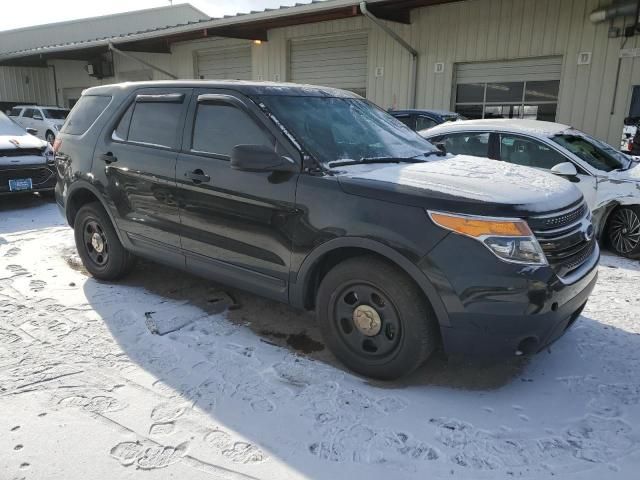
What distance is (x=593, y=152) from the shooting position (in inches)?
250

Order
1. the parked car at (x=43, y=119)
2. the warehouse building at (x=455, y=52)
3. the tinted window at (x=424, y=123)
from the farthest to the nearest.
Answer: the parked car at (x=43, y=119), the warehouse building at (x=455, y=52), the tinted window at (x=424, y=123)

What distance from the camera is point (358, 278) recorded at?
121 inches

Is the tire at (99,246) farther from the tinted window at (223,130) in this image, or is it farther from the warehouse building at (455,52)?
the warehouse building at (455,52)

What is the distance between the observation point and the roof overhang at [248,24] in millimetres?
11570

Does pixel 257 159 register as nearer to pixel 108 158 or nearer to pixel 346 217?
pixel 346 217

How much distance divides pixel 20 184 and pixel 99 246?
4368mm

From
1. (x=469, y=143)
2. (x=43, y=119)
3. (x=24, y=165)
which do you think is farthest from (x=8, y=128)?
(x=43, y=119)

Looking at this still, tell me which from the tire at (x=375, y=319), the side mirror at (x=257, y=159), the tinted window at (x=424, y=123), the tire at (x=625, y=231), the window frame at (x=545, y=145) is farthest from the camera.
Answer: the tinted window at (x=424, y=123)

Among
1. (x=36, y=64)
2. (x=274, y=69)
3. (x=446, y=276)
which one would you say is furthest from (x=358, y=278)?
(x=36, y=64)

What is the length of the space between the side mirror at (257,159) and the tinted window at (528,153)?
4.01 m

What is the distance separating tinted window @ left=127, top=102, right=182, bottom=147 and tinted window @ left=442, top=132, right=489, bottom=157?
12.7 ft

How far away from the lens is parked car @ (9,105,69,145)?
59.2 feet

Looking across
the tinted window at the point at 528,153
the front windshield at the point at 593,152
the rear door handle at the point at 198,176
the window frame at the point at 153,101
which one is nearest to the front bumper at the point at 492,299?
the rear door handle at the point at 198,176

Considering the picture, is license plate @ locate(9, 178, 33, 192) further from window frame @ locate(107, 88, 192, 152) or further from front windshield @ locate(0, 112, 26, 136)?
window frame @ locate(107, 88, 192, 152)
